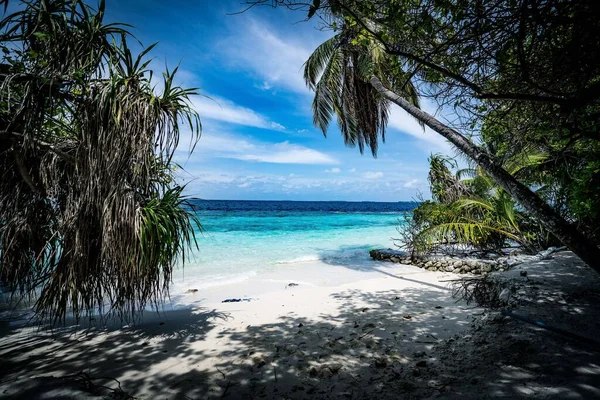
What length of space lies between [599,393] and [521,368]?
550mm

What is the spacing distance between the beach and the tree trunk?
0.82 meters

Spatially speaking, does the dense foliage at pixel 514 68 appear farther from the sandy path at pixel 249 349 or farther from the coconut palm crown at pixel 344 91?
the coconut palm crown at pixel 344 91

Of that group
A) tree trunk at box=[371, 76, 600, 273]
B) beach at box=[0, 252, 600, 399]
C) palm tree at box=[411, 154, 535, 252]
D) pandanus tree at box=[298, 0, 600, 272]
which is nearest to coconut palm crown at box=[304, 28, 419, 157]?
pandanus tree at box=[298, 0, 600, 272]

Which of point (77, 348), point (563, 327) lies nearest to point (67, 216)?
point (77, 348)

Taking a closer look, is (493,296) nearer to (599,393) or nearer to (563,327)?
(563,327)

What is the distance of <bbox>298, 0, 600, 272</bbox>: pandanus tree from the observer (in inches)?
Result: 99.4

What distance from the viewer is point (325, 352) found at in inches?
139

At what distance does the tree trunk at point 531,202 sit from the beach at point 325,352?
0.82 m

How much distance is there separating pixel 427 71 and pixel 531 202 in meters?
2.25

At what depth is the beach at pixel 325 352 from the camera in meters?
2.33

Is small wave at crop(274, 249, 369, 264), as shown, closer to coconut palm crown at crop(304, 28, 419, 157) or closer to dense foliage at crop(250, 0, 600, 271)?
coconut palm crown at crop(304, 28, 419, 157)

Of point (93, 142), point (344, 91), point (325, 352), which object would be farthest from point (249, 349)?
point (344, 91)

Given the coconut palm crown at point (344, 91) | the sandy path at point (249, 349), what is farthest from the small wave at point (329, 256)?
the sandy path at point (249, 349)

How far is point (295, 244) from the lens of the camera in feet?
54.9
